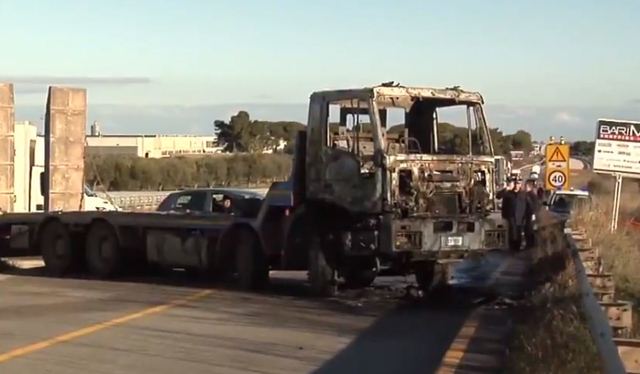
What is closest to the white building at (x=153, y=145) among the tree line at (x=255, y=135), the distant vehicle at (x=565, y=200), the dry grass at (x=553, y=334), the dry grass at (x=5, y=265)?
the tree line at (x=255, y=135)

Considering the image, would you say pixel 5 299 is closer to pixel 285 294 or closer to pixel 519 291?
pixel 285 294

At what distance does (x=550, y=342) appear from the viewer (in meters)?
10.8

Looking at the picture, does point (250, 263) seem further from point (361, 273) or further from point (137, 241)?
point (137, 241)

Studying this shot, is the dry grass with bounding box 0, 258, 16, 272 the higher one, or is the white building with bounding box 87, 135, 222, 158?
the white building with bounding box 87, 135, 222, 158

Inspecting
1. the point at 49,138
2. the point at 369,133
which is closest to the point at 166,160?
the point at 49,138

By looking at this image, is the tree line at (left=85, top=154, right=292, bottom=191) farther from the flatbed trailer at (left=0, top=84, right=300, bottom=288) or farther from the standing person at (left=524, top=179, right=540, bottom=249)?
the standing person at (left=524, top=179, right=540, bottom=249)

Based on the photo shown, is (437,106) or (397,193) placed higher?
(437,106)

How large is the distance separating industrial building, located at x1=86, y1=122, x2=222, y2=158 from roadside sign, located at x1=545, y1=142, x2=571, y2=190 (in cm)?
2823

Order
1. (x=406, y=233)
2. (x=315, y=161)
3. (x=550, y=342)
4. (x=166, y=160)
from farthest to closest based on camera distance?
1. (x=166, y=160)
2. (x=315, y=161)
3. (x=406, y=233)
4. (x=550, y=342)

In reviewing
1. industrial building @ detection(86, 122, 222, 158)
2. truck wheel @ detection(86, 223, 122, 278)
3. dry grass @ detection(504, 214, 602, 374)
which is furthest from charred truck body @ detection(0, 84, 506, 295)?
industrial building @ detection(86, 122, 222, 158)

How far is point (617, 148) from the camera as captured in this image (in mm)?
27828

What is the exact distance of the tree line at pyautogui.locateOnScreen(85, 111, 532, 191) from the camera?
40.0m

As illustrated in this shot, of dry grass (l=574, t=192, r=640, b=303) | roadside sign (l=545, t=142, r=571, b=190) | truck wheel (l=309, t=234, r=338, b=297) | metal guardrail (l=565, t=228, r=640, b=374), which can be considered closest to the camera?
metal guardrail (l=565, t=228, r=640, b=374)

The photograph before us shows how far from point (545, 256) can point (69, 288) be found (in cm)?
812
